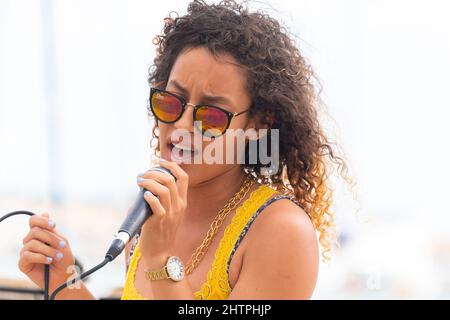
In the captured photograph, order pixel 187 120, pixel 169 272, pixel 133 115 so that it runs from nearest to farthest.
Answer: pixel 169 272 < pixel 187 120 < pixel 133 115

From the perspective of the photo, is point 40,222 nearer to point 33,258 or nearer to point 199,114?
point 33,258

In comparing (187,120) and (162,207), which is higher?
(187,120)

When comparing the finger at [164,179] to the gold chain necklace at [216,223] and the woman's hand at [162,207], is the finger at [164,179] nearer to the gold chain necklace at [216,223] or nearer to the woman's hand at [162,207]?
the woman's hand at [162,207]

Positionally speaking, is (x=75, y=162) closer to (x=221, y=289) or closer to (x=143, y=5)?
(x=143, y=5)

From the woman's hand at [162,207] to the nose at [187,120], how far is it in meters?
0.15

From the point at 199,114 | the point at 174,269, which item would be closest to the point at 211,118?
the point at 199,114

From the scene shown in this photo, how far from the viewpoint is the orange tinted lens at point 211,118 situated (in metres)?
1.19

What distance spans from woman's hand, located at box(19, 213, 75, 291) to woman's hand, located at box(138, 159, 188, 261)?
0.21 metres

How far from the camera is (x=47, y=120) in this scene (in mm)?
4219

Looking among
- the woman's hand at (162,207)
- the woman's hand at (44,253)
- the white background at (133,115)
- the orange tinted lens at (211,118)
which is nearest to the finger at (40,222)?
the woman's hand at (44,253)

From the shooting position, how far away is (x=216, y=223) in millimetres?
1293

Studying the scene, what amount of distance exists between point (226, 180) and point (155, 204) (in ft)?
1.17
